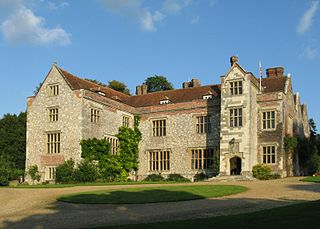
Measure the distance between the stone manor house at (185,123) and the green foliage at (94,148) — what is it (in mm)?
492

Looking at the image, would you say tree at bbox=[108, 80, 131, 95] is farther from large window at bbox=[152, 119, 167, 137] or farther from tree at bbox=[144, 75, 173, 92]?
large window at bbox=[152, 119, 167, 137]

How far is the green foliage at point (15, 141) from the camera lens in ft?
145

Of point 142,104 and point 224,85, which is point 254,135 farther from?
point 142,104

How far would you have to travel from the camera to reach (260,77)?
34438mm

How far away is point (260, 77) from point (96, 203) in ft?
71.2

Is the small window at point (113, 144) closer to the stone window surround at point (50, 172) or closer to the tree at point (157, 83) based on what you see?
the stone window surround at point (50, 172)

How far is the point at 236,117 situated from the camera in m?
31.8

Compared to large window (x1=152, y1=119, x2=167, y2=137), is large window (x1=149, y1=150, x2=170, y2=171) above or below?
below

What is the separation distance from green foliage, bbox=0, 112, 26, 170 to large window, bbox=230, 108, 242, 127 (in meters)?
22.8

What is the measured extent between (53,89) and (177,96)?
11216 millimetres

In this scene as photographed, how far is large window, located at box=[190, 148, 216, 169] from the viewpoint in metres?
34.1

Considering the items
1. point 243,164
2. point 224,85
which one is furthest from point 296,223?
point 224,85

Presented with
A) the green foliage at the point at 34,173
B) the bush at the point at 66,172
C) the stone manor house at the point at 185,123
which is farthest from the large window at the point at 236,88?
the green foliage at the point at 34,173

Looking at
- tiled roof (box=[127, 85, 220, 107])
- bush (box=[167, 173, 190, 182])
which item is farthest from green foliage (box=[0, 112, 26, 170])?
bush (box=[167, 173, 190, 182])
